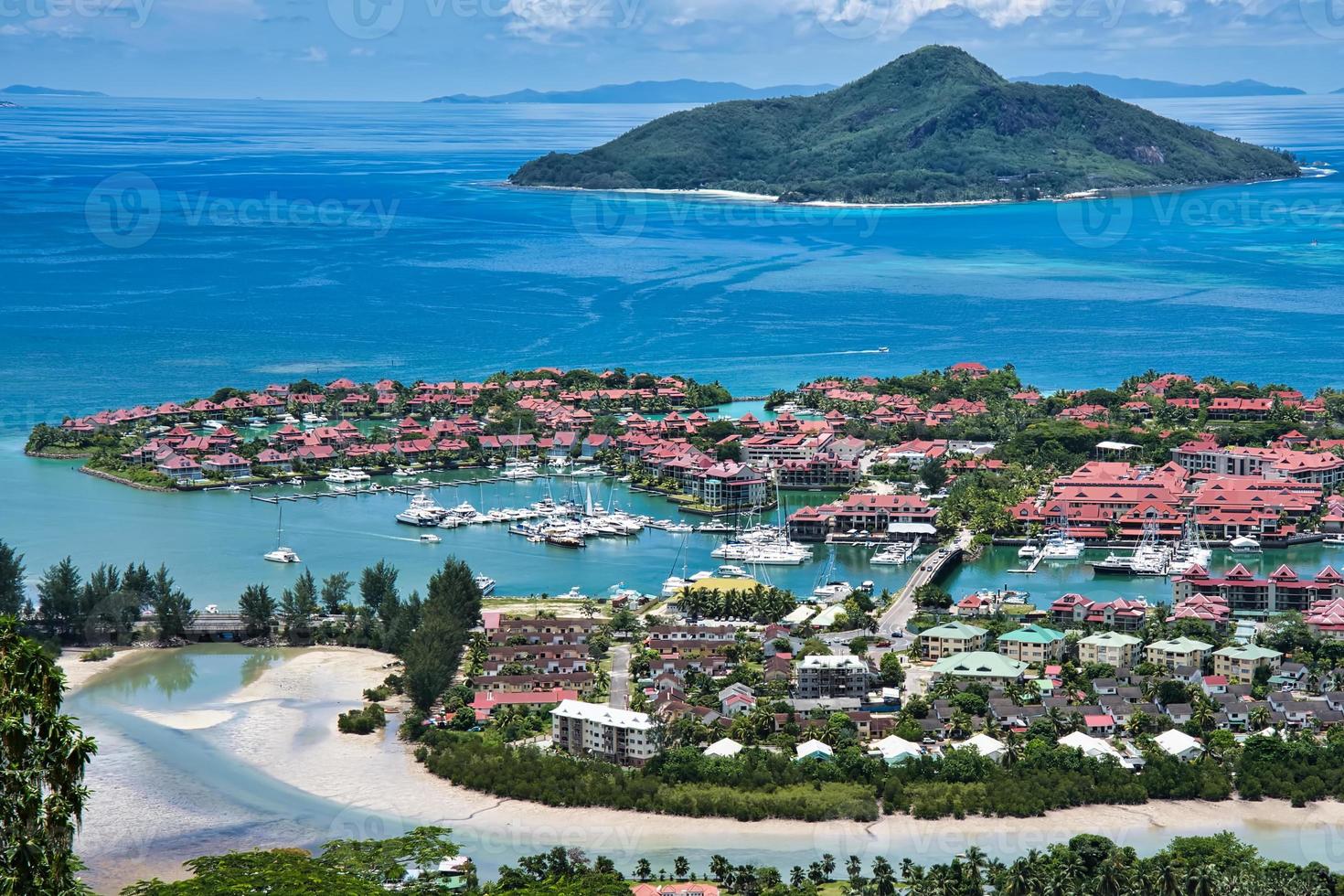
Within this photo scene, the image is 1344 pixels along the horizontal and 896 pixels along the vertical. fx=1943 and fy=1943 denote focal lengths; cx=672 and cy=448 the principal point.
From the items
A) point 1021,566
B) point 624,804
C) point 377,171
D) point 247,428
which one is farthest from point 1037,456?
point 377,171

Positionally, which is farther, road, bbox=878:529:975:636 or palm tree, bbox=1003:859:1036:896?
road, bbox=878:529:975:636

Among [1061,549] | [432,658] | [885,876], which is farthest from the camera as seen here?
[1061,549]

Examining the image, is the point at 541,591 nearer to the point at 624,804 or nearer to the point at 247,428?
the point at 624,804

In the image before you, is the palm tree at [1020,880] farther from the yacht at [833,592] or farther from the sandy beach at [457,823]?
the yacht at [833,592]

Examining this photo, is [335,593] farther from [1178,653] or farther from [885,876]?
[885,876]

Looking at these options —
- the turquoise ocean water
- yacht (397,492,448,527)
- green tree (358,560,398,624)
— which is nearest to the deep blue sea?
the turquoise ocean water

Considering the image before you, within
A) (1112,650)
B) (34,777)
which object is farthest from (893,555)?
(34,777)

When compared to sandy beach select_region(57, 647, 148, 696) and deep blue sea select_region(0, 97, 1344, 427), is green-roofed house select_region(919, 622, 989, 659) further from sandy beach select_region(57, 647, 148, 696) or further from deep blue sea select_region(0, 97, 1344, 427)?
deep blue sea select_region(0, 97, 1344, 427)
